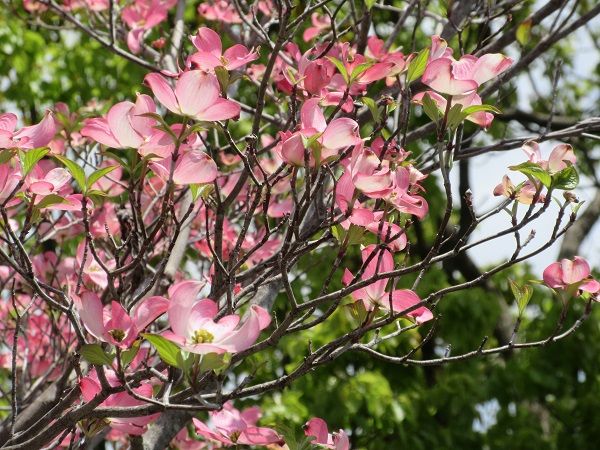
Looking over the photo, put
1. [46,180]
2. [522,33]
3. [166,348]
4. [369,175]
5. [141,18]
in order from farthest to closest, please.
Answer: [141,18]
[522,33]
[46,180]
[369,175]
[166,348]

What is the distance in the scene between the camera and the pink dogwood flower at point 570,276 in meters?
1.35

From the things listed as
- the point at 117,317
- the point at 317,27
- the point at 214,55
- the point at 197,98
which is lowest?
the point at 117,317

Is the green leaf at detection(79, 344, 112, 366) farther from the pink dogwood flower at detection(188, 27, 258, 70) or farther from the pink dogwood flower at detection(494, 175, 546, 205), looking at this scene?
the pink dogwood flower at detection(494, 175, 546, 205)

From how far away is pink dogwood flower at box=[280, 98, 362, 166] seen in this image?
1159 millimetres

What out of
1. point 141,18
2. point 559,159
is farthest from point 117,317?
point 141,18

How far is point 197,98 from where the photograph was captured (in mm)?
1124

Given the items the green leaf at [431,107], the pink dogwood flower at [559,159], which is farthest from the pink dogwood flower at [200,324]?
the pink dogwood flower at [559,159]

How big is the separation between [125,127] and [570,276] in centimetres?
74

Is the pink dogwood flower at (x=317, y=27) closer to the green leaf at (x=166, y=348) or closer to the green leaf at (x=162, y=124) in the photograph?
the green leaf at (x=162, y=124)

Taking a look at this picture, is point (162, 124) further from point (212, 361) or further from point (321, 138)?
point (212, 361)

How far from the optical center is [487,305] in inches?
184

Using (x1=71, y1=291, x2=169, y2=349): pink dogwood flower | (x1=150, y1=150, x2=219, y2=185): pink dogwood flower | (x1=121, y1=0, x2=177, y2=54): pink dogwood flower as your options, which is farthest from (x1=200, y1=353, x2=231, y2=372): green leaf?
(x1=121, y1=0, x2=177, y2=54): pink dogwood flower

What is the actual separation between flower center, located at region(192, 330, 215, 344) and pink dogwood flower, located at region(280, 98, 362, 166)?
11.1 inches

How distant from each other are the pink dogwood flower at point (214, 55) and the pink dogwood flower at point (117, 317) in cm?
40
